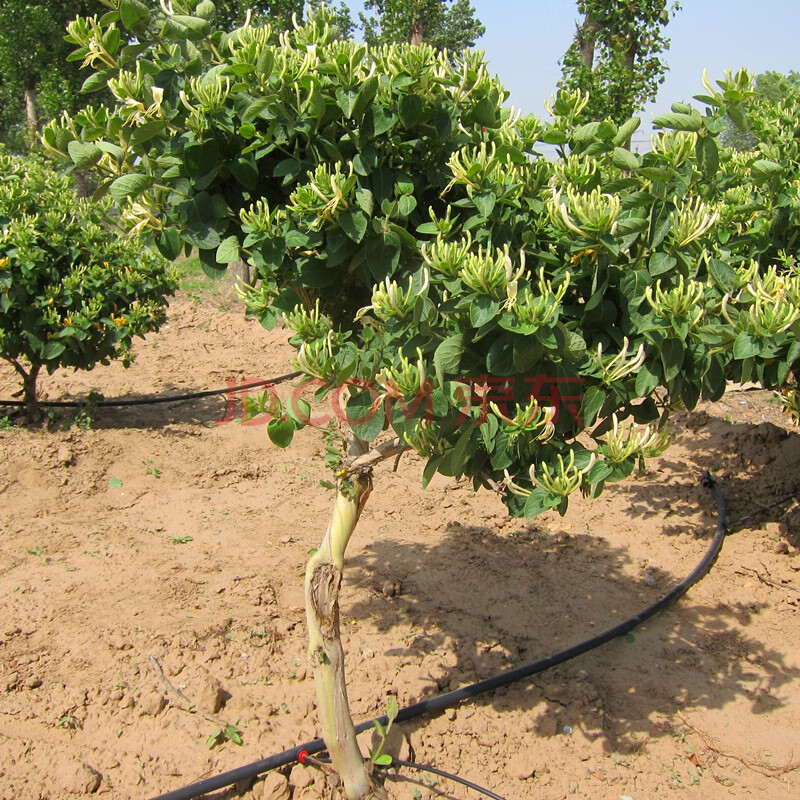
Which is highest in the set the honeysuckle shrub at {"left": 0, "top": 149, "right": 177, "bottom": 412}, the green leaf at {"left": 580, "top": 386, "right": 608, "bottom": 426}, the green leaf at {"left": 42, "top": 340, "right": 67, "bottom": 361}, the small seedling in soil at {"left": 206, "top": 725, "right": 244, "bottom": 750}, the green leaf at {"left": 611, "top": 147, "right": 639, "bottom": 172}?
the green leaf at {"left": 611, "top": 147, "right": 639, "bottom": 172}

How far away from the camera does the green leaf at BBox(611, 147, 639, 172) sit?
8.12 ft

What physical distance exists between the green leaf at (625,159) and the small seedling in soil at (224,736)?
8.93ft

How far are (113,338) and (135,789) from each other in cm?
431

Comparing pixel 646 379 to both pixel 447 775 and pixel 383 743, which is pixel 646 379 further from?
pixel 447 775

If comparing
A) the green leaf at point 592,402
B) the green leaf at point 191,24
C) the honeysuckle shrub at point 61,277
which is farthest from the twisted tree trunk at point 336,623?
the honeysuckle shrub at point 61,277

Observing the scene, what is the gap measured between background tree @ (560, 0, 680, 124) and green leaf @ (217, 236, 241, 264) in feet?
20.3

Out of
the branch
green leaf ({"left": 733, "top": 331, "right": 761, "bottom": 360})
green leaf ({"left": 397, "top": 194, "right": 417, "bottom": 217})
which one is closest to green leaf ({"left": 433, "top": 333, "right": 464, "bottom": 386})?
green leaf ({"left": 397, "top": 194, "right": 417, "bottom": 217})

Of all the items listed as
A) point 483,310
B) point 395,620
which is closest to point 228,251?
point 483,310

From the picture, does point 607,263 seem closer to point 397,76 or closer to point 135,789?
point 397,76

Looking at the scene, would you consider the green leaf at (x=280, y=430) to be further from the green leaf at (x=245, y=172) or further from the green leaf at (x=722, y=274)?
the green leaf at (x=722, y=274)

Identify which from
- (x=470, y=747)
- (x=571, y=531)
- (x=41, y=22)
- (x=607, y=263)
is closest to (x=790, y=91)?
(x=571, y=531)

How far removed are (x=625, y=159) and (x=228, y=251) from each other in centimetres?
128

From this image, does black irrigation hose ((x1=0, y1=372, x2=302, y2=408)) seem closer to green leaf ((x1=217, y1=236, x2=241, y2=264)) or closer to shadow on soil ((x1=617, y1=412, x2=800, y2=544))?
shadow on soil ((x1=617, y1=412, x2=800, y2=544))

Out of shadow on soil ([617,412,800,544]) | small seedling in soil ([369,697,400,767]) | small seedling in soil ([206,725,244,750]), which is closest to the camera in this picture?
small seedling in soil ([369,697,400,767])
